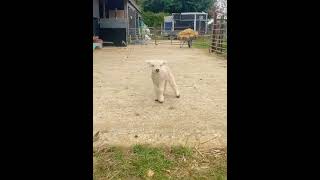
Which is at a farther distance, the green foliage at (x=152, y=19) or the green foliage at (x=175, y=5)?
the green foliage at (x=175, y=5)

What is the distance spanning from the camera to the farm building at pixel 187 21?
28.0 metres

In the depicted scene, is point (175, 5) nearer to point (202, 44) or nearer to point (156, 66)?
point (202, 44)

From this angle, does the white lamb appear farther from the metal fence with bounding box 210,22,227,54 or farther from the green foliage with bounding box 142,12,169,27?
the green foliage with bounding box 142,12,169,27

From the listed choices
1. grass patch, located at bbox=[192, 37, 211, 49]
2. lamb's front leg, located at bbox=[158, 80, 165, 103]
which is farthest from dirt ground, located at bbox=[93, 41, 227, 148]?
grass patch, located at bbox=[192, 37, 211, 49]

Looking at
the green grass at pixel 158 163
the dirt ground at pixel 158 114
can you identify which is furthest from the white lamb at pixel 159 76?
the green grass at pixel 158 163

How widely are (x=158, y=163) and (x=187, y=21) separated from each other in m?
27.4

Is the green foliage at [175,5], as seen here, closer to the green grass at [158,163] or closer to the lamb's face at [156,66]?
the lamb's face at [156,66]

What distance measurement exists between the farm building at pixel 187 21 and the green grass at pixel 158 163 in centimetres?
2575

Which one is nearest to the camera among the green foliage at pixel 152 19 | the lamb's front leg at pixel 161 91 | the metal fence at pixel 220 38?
the lamb's front leg at pixel 161 91
